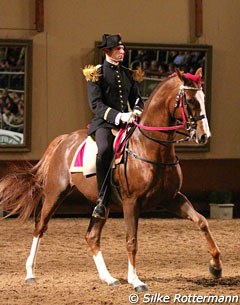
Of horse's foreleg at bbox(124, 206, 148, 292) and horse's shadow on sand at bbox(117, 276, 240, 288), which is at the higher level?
horse's foreleg at bbox(124, 206, 148, 292)

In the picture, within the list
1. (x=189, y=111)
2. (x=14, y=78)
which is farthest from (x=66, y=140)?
(x=14, y=78)

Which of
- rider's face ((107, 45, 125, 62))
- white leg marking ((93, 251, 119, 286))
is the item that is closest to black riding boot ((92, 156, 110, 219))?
white leg marking ((93, 251, 119, 286))

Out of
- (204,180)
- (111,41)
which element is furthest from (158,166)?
(204,180)

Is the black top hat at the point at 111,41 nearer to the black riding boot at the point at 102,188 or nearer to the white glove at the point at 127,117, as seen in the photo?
the white glove at the point at 127,117

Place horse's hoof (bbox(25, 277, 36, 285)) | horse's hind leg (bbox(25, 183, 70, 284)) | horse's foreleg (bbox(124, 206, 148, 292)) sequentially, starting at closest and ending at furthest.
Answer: horse's foreleg (bbox(124, 206, 148, 292)) → horse's hoof (bbox(25, 277, 36, 285)) → horse's hind leg (bbox(25, 183, 70, 284))

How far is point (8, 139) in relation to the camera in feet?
38.8

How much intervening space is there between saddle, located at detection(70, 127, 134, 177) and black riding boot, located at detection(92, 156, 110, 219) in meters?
0.12

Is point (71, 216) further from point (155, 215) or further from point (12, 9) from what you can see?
point (12, 9)

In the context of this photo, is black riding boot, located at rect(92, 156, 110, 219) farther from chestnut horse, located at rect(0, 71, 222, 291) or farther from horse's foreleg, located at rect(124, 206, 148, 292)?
horse's foreleg, located at rect(124, 206, 148, 292)

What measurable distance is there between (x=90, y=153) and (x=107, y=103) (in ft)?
1.47

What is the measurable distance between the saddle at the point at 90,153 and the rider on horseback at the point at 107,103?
66mm

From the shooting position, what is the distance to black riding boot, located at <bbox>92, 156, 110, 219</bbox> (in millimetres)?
6723

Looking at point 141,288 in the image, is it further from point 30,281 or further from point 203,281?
point 30,281

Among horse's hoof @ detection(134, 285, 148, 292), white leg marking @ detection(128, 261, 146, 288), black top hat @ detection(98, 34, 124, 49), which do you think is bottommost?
horse's hoof @ detection(134, 285, 148, 292)
